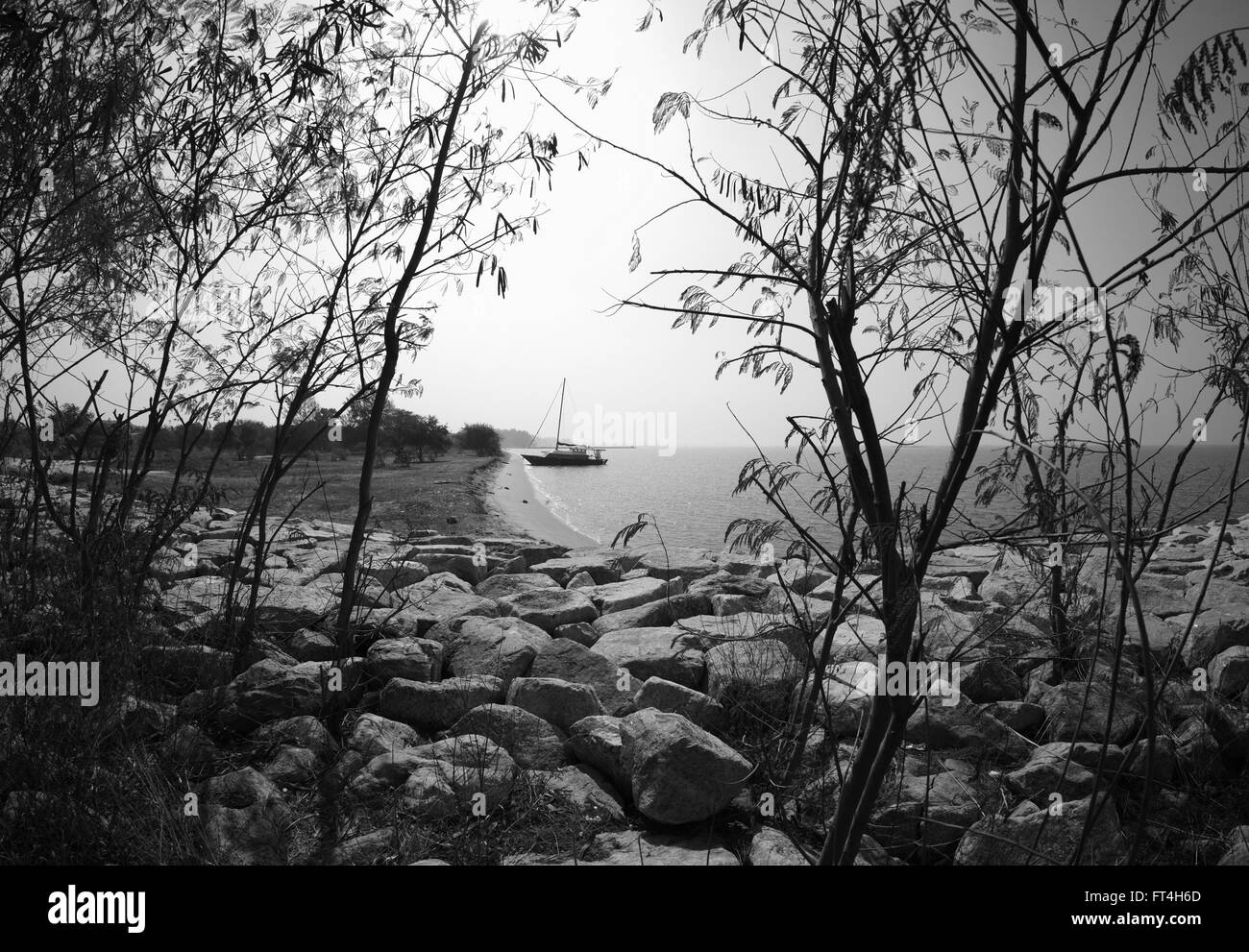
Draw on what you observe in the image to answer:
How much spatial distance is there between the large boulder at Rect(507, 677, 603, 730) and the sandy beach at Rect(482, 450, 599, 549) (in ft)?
40.4

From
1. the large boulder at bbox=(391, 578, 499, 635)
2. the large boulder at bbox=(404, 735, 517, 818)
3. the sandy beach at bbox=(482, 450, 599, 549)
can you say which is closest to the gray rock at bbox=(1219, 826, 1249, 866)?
the large boulder at bbox=(404, 735, 517, 818)

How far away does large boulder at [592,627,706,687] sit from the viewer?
4.69 metres

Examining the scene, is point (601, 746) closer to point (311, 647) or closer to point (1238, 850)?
point (311, 647)

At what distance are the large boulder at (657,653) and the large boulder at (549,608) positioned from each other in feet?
2.12

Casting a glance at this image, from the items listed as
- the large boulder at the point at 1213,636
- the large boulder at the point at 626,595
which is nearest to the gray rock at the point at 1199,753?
the large boulder at the point at 1213,636

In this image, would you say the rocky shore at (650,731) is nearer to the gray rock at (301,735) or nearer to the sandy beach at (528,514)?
Result: the gray rock at (301,735)

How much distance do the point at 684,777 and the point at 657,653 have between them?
6.44ft

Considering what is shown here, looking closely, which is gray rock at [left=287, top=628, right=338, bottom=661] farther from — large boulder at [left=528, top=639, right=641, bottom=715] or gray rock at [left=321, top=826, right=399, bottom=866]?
gray rock at [left=321, top=826, right=399, bottom=866]

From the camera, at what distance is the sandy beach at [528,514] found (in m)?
19.3

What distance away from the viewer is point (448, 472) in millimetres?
27062

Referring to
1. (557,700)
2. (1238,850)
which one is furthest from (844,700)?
(1238,850)

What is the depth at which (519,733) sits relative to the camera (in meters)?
3.59
